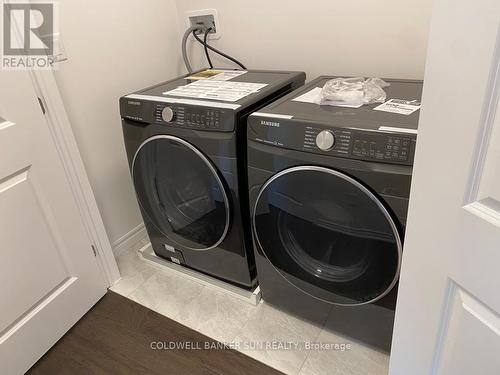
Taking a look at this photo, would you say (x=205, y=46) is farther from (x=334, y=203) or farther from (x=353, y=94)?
(x=334, y=203)

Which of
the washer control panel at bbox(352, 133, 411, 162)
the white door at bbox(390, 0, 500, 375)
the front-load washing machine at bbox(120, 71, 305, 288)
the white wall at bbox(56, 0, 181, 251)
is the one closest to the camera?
the white door at bbox(390, 0, 500, 375)

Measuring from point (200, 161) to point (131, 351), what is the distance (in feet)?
2.61

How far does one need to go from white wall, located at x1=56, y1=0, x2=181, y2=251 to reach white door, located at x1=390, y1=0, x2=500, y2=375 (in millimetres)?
1432

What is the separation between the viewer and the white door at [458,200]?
0.54m

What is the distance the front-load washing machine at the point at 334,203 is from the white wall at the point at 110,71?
2.79ft

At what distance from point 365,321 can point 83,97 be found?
1.45 m

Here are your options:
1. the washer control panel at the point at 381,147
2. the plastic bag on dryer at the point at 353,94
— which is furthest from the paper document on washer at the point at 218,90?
the washer control panel at the point at 381,147

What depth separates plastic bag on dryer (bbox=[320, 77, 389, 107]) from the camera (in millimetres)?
1219

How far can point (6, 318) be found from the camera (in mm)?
1326

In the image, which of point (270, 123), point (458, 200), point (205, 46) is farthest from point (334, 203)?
point (205, 46)

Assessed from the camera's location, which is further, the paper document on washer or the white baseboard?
the white baseboard

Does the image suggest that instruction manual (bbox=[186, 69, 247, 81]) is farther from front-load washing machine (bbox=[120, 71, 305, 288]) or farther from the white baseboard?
the white baseboard

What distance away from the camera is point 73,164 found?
4.91ft

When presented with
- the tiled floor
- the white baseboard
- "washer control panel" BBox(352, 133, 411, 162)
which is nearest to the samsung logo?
"washer control panel" BBox(352, 133, 411, 162)
